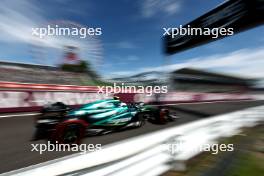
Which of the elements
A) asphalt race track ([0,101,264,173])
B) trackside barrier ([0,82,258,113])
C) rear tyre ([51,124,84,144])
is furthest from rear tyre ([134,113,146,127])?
trackside barrier ([0,82,258,113])

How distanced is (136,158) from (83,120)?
2.95 metres

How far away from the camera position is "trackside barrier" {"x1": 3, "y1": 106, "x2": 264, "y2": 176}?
10.7 ft

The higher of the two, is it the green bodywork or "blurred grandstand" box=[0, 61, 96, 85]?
"blurred grandstand" box=[0, 61, 96, 85]

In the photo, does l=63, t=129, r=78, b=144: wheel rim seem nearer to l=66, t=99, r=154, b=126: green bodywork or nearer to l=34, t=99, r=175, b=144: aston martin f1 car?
l=34, t=99, r=175, b=144: aston martin f1 car

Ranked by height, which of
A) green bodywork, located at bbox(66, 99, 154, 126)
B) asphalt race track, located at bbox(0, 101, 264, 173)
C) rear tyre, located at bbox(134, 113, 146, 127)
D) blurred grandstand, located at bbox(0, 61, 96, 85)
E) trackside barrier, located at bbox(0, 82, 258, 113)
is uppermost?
blurred grandstand, located at bbox(0, 61, 96, 85)

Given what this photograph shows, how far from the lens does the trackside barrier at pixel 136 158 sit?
325cm

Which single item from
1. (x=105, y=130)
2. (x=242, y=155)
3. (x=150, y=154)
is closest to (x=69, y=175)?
(x=150, y=154)

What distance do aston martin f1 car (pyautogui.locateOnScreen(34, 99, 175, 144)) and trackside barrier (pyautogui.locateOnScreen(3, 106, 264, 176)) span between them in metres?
2.37

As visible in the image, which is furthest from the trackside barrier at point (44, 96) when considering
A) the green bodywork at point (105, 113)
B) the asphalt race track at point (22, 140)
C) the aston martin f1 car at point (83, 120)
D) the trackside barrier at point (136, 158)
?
the trackside barrier at point (136, 158)

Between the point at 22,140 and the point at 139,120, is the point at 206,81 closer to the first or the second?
the point at 139,120

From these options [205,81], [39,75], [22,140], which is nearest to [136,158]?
[22,140]

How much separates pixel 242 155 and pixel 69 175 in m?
4.66

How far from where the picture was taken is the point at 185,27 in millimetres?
18641

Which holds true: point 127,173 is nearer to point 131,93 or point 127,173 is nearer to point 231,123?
point 231,123
